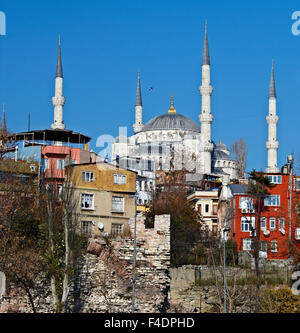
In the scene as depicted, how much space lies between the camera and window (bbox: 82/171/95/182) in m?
24.2

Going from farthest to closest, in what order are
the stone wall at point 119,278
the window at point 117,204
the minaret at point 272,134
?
1. the minaret at point 272,134
2. the window at point 117,204
3. the stone wall at point 119,278

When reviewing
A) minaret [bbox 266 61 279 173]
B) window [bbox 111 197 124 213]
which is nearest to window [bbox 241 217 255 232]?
window [bbox 111 197 124 213]

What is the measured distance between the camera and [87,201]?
23.7m

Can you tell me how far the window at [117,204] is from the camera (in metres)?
24.0

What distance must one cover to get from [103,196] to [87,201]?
0.58m

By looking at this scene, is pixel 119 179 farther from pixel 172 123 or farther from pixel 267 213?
pixel 172 123

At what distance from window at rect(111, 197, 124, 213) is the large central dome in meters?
42.1

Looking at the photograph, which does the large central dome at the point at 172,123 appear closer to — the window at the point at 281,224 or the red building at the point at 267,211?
the red building at the point at 267,211

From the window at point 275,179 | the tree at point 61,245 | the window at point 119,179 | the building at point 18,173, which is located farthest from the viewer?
the window at point 275,179

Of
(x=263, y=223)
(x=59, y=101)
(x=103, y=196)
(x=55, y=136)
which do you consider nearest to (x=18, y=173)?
(x=103, y=196)

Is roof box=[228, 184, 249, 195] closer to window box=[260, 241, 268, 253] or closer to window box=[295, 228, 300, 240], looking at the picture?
window box=[260, 241, 268, 253]

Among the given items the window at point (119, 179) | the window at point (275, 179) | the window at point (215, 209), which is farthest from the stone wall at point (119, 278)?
the window at point (215, 209)
